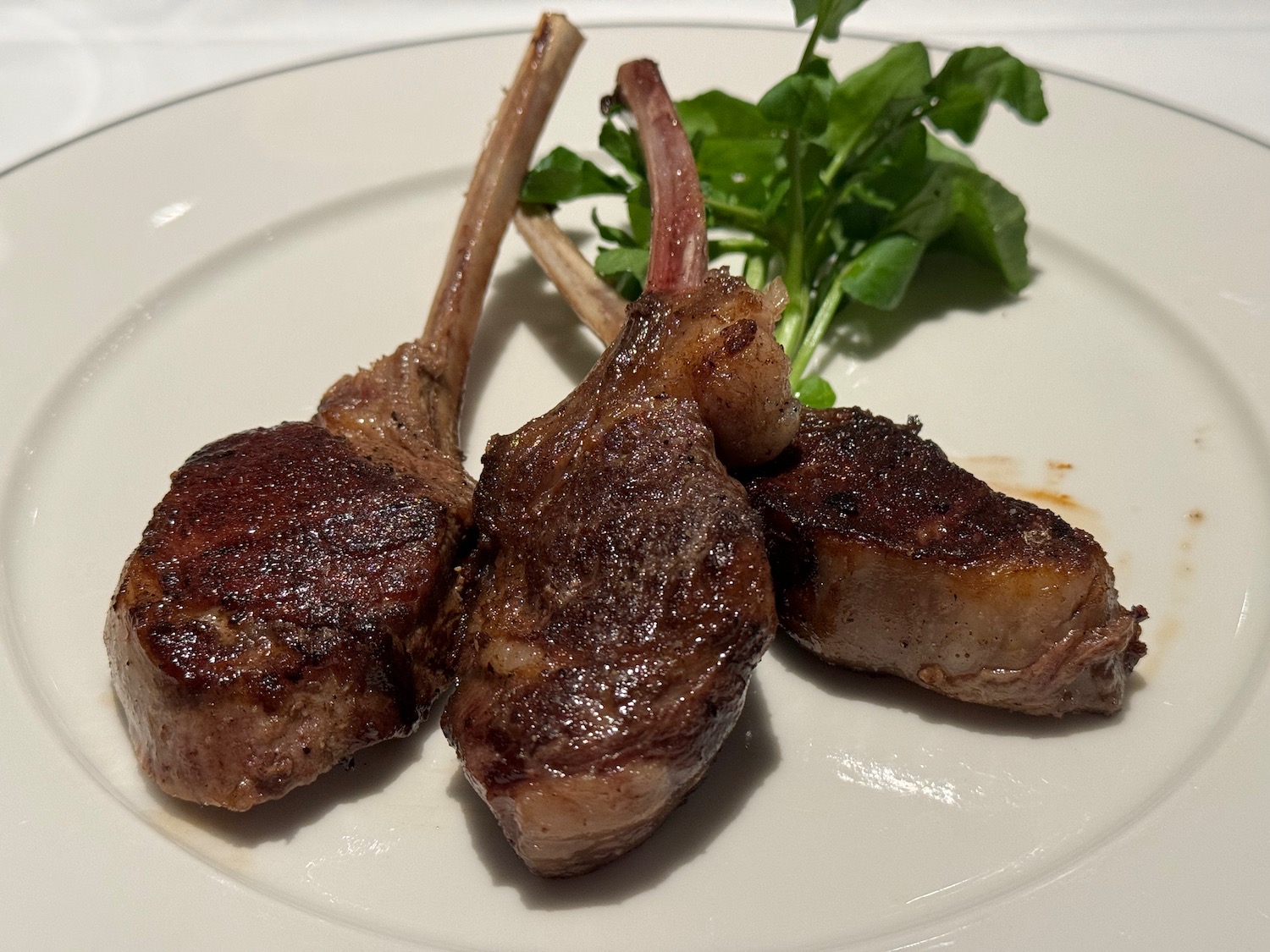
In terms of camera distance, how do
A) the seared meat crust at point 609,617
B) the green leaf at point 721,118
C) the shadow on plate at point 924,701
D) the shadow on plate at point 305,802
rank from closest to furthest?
the seared meat crust at point 609,617 < the shadow on plate at point 305,802 < the shadow on plate at point 924,701 < the green leaf at point 721,118

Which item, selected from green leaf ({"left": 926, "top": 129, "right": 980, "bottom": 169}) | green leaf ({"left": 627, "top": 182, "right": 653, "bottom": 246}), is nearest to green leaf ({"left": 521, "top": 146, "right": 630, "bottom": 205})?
green leaf ({"left": 627, "top": 182, "right": 653, "bottom": 246})

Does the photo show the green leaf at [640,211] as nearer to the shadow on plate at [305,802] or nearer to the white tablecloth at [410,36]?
the white tablecloth at [410,36]

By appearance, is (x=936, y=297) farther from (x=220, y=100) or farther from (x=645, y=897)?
(x=220, y=100)

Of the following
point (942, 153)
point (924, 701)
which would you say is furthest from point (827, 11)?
point (924, 701)

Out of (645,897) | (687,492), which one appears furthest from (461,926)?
(687,492)

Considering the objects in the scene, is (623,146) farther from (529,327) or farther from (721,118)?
(529,327)

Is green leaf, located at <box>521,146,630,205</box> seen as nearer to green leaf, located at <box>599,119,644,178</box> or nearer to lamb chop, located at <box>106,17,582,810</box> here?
green leaf, located at <box>599,119,644,178</box>

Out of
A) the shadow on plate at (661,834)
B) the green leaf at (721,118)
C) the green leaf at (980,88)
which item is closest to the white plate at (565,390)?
the shadow on plate at (661,834)

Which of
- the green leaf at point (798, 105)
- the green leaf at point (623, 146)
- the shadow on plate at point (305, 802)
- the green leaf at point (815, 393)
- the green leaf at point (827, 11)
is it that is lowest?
the shadow on plate at point (305, 802)

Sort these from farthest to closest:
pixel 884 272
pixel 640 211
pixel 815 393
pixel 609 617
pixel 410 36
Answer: pixel 410 36 → pixel 640 211 → pixel 884 272 → pixel 815 393 → pixel 609 617
